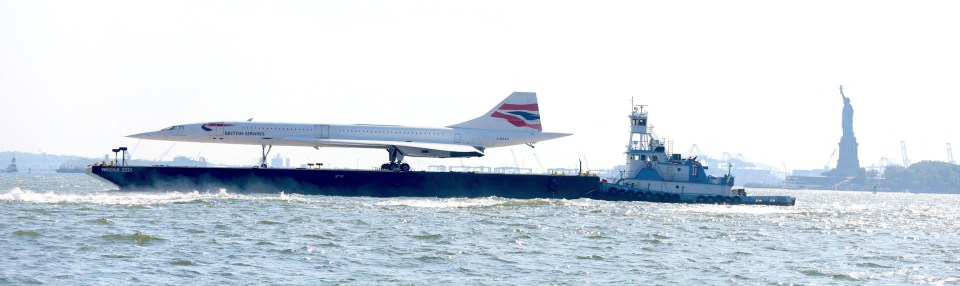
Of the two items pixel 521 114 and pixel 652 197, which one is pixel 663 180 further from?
pixel 521 114

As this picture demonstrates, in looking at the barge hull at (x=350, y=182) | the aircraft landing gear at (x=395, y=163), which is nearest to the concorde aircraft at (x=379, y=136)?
the aircraft landing gear at (x=395, y=163)

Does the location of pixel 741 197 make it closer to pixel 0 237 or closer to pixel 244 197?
pixel 244 197

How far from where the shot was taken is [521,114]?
7900 centimetres

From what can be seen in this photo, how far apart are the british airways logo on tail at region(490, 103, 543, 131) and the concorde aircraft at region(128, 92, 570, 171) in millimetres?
307

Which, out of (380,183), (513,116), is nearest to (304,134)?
(380,183)

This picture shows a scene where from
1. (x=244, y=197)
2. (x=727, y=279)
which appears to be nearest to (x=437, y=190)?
(x=244, y=197)

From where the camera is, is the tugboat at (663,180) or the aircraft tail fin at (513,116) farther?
the aircraft tail fin at (513,116)

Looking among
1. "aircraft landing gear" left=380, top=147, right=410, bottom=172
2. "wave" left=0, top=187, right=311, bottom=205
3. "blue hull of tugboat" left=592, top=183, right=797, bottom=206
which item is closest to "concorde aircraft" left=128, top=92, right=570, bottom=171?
"aircraft landing gear" left=380, top=147, right=410, bottom=172

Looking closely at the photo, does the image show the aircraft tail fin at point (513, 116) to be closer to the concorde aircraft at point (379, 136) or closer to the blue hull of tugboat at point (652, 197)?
the concorde aircraft at point (379, 136)

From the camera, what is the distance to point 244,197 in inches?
2486

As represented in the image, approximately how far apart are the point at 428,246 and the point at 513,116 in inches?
1648

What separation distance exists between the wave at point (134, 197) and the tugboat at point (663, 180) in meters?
20.9

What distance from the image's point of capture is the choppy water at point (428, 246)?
30.8 meters

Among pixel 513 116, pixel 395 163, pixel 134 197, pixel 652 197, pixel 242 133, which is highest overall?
pixel 513 116
